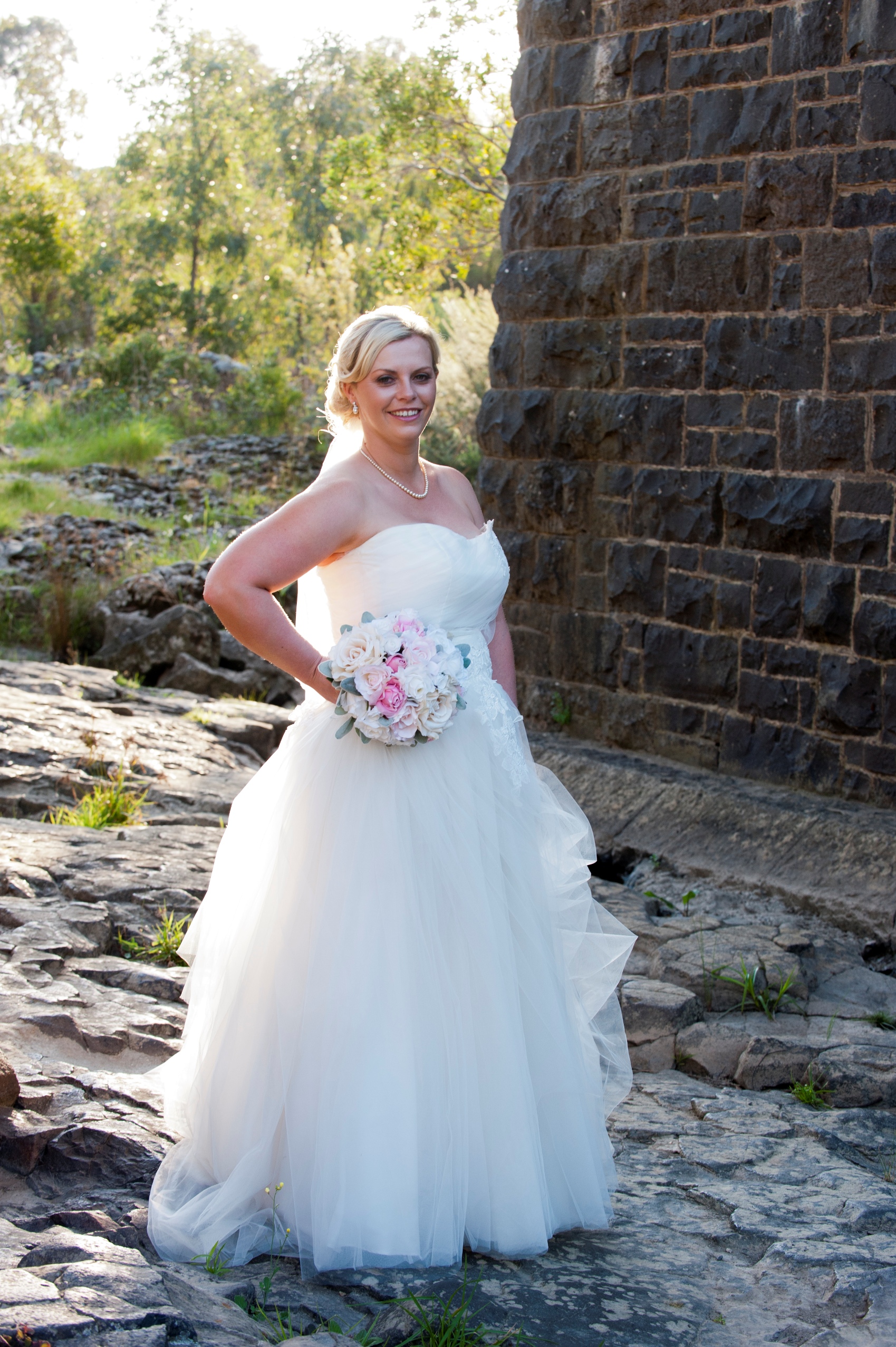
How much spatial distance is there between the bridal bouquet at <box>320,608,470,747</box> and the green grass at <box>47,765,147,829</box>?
2784 millimetres

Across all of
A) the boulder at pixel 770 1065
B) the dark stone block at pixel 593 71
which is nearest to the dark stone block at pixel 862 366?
the dark stone block at pixel 593 71

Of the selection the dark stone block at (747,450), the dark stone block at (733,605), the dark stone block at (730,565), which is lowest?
the dark stone block at (733,605)

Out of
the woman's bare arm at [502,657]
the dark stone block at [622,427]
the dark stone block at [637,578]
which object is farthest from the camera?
the dark stone block at [637,578]

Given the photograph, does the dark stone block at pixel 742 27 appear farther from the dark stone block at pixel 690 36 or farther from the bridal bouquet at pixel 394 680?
the bridal bouquet at pixel 394 680

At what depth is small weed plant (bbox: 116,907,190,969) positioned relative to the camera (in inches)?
156

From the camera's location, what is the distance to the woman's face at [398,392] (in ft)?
9.09

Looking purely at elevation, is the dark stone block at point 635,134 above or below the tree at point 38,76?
below

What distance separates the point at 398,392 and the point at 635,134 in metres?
3.65

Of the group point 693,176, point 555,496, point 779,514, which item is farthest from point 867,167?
point 555,496

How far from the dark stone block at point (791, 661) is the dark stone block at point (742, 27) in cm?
253

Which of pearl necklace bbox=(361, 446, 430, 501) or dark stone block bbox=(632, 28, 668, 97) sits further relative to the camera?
dark stone block bbox=(632, 28, 668, 97)

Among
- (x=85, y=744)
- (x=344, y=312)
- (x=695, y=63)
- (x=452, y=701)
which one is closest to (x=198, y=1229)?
(x=452, y=701)

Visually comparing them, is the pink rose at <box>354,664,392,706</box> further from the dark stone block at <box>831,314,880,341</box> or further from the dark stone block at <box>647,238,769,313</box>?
the dark stone block at <box>647,238,769,313</box>

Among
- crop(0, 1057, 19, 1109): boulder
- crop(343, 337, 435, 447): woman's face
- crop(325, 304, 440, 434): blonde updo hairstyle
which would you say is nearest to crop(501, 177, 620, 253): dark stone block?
crop(325, 304, 440, 434): blonde updo hairstyle
